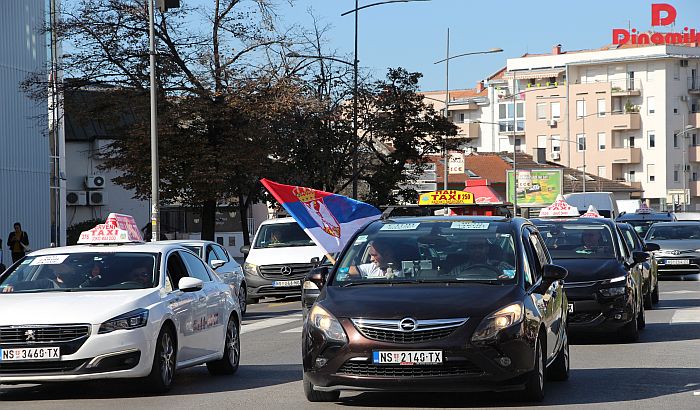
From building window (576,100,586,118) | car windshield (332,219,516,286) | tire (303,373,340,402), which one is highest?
building window (576,100,586,118)

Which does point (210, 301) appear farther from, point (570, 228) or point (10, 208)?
point (10, 208)

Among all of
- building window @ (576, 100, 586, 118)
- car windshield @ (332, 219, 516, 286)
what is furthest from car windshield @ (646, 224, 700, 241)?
building window @ (576, 100, 586, 118)

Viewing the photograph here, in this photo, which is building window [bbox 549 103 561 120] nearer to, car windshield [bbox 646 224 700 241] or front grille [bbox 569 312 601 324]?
car windshield [bbox 646 224 700 241]

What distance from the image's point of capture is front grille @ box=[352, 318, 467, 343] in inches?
401

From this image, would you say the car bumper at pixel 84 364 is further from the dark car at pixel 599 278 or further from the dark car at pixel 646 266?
the dark car at pixel 646 266

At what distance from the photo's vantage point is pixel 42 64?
47.9m

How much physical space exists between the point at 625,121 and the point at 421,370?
113206 millimetres

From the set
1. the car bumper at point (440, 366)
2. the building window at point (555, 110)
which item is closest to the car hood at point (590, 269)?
the car bumper at point (440, 366)

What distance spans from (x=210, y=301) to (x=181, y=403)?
2308mm

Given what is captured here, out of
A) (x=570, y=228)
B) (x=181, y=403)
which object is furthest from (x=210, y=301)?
(x=570, y=228)

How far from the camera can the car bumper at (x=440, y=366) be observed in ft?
33.4

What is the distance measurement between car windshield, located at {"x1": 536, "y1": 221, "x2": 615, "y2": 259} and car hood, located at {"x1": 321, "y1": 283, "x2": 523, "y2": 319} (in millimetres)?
7786

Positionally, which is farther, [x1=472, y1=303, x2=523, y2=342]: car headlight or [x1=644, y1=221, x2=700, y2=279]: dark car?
[x1=644, y1=221, x2=700, y2=279]: dark car

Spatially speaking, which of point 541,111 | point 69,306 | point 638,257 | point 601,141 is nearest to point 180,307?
point 69,306
